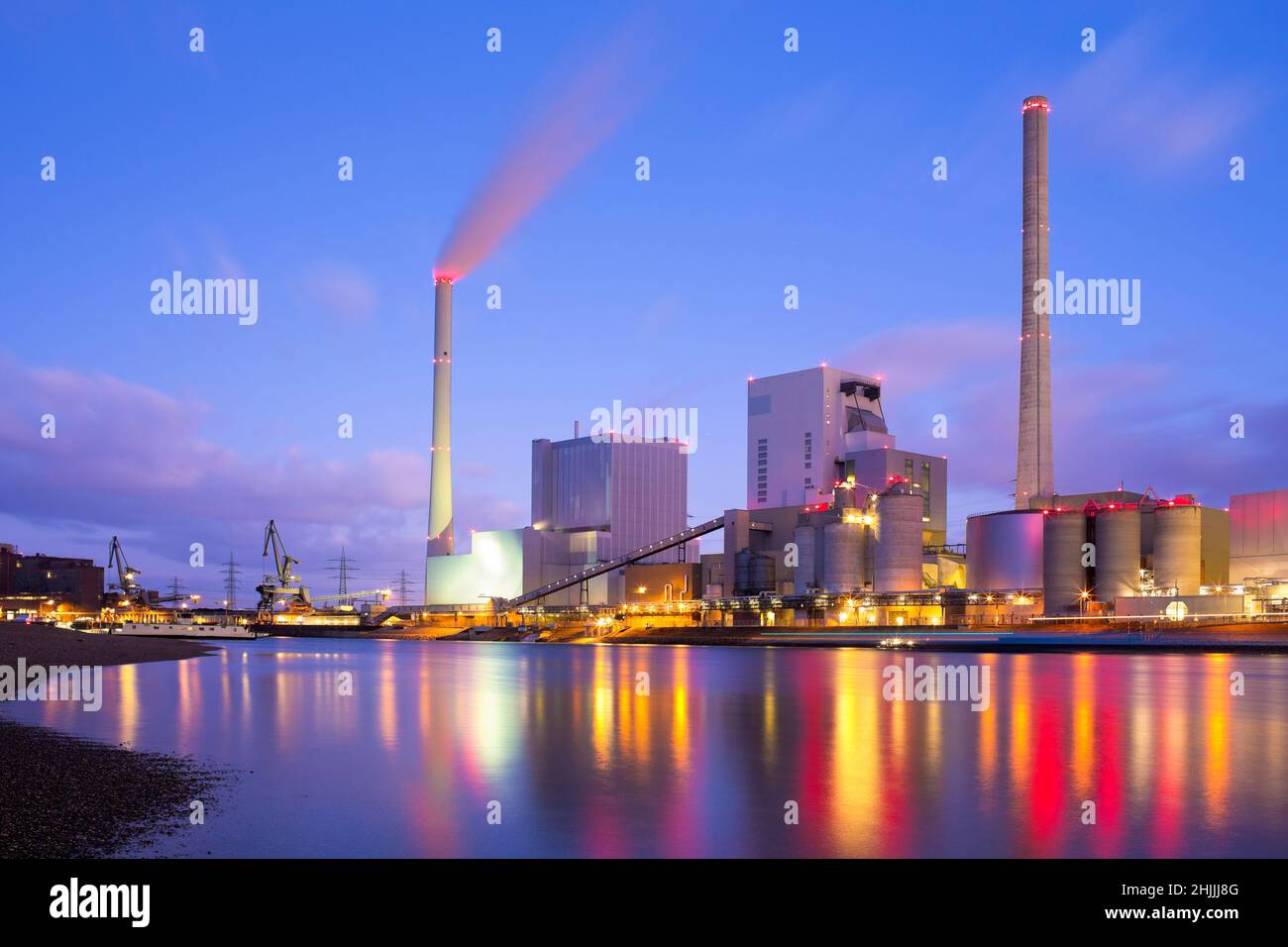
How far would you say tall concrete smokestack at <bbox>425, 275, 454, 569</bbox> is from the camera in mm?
164375

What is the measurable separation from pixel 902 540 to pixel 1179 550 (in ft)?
101

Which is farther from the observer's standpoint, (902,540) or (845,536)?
(845,536)

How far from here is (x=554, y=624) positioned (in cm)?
15675

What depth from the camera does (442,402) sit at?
6442 inches

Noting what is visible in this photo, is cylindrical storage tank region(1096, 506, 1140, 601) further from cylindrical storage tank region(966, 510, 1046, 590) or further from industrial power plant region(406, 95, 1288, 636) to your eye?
cylindrical storage tank region(966, 510, 1046, 590)

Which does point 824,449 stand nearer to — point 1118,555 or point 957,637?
point 957,637

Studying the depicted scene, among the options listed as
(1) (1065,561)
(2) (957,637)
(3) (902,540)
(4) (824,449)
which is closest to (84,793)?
(2) (957,637)

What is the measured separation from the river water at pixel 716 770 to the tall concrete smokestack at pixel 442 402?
410 ft

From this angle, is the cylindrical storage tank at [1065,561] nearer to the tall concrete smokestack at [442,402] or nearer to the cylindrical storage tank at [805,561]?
the cylindrical storage tank at [805,561]

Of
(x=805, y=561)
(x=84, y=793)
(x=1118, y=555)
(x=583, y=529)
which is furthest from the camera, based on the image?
(x=583, y=529)

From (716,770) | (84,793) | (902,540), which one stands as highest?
(902,540)

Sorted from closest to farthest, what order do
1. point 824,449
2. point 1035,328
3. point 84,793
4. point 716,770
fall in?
point 84,793
point 716,770
point 1035,328
point 824,449

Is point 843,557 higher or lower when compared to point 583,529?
lower

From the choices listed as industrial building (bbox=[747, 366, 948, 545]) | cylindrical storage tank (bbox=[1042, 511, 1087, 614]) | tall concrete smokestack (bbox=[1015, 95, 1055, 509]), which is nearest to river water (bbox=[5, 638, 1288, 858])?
cylindrical storage tank (bbox=[1042, 511, 1087, 614])
